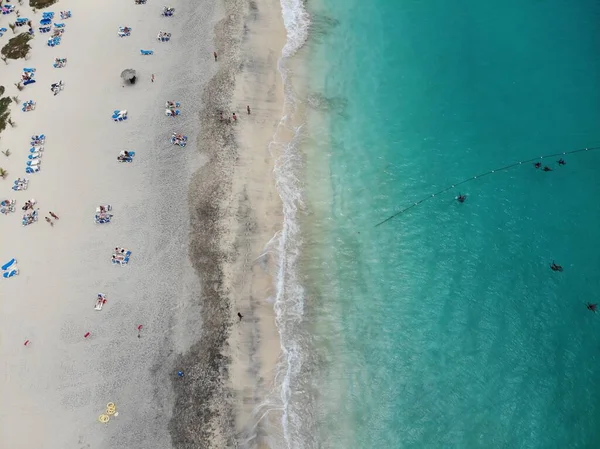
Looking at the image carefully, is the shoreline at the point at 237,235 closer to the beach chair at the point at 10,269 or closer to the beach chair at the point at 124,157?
the beach chair at the point at 124,157

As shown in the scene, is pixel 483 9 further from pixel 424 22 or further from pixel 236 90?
pixel 236 90

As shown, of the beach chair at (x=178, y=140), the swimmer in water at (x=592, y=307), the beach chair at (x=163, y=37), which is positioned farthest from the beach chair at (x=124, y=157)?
the swimmer in water at (x=592, y=307)

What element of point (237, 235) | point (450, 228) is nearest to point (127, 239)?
point (237, 235)

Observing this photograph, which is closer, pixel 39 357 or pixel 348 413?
pixel 348 413

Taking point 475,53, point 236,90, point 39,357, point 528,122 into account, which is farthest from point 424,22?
point 39,357

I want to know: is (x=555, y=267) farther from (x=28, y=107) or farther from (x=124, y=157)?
(x=28, y=107)
